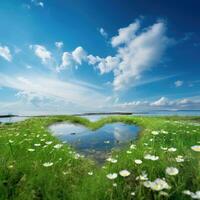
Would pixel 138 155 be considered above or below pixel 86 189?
above

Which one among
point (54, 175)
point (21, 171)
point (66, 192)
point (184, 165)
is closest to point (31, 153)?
point (21, 171)

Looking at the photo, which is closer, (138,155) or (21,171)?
(21,171)

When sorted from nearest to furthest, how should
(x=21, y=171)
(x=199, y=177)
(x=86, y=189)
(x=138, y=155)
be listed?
(x=199, y=177) → (x=86, y=189) → (x=21, y=171) → (x=138, y=155)

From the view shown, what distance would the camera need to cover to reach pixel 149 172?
453 centimetres

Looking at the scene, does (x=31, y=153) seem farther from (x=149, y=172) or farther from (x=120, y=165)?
(x=149, y=172)

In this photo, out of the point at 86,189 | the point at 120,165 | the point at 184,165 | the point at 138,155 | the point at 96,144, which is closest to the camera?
the point at 86,189

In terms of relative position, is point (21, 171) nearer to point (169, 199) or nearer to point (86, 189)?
point (86, 189)

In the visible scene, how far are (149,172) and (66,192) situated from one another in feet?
5.32

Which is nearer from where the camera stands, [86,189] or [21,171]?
[86,189]

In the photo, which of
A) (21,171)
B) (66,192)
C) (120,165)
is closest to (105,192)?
(66,192)

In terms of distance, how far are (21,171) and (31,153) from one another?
5.66ft

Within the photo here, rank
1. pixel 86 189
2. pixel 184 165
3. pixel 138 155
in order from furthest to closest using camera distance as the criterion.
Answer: pixel 138 155, pixel 184 165, pixel 86 189

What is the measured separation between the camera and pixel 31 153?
6.71m

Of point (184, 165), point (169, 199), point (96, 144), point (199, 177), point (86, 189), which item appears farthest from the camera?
point (96, 144)
